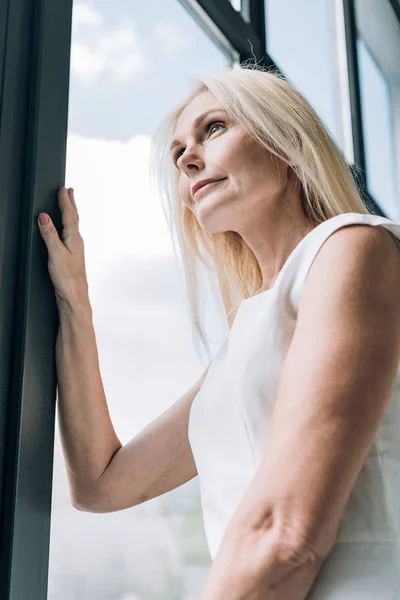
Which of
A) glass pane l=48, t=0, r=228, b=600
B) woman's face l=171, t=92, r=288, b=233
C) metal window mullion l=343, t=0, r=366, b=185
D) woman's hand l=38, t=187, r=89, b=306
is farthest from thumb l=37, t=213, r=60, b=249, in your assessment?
metal window mullion l=343, t=0, r=366, b=185

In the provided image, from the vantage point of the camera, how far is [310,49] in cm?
226

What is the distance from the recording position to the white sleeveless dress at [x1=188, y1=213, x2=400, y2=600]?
29.1 inches

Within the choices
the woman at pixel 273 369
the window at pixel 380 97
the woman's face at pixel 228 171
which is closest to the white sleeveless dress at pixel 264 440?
the woman at pixel 273 369

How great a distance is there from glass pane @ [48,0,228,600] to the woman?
0.05 meters

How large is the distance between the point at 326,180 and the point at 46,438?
559mm

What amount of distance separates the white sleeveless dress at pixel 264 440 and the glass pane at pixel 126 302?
20cm

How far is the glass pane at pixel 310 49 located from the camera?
2020 mm

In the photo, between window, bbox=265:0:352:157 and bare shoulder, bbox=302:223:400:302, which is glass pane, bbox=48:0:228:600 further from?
window, bbox=265:0:352:157

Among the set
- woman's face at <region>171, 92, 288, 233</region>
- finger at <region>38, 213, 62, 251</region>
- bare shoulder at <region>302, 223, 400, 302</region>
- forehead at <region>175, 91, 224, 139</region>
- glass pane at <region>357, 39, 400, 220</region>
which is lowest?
bare shoulder at <region>302, 223, 400, 302</region>

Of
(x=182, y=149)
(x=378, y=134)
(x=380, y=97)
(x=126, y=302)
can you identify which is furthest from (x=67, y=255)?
(x=380, y=97)

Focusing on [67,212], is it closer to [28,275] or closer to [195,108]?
[28,275]

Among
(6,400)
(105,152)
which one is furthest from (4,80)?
(6,400)

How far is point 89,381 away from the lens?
1.01 meters

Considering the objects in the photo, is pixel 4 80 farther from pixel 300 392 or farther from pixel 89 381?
pixel 300 392
